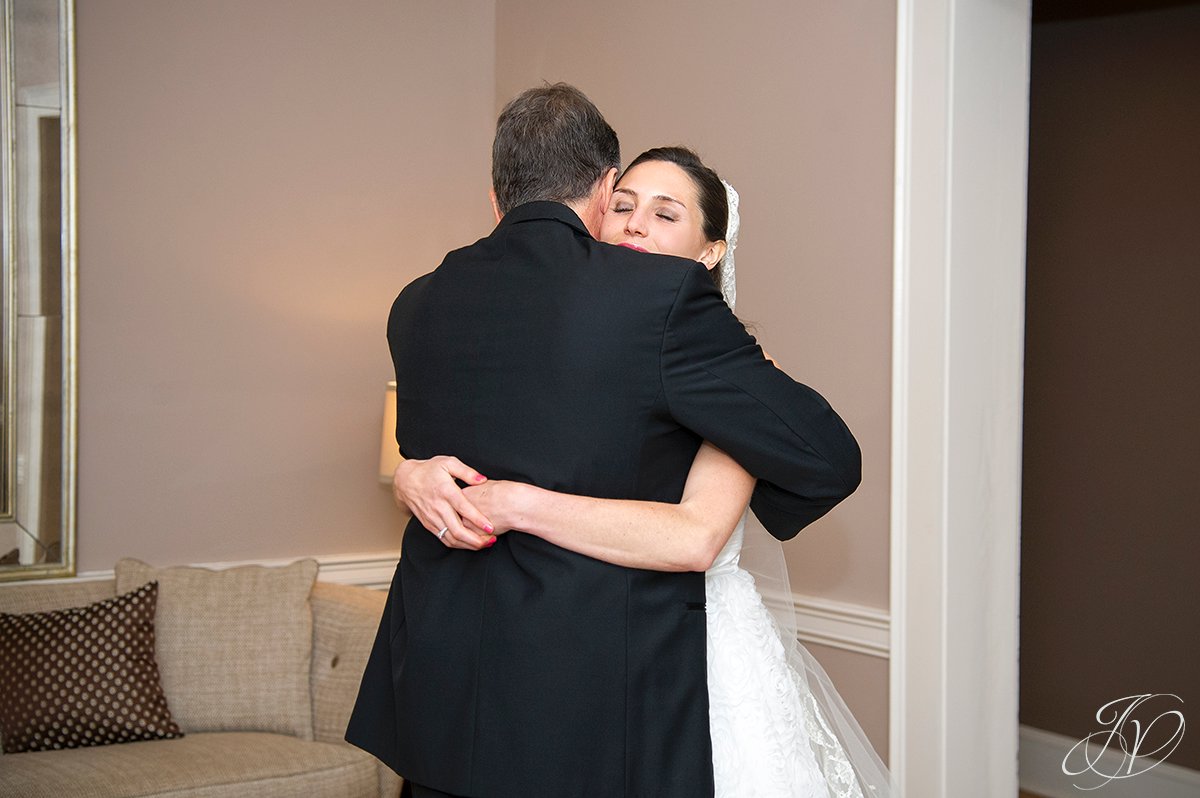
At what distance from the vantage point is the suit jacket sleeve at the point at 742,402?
1.49 m

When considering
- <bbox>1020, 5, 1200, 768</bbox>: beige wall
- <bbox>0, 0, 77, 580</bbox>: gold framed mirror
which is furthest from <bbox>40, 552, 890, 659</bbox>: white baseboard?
<bbox>0, 0, 77, 580</bbox>: gold framed mirror

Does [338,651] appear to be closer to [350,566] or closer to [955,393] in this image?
[350,566]

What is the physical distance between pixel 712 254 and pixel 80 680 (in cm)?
232

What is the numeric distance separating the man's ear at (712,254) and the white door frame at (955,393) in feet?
3.04

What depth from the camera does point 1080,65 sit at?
4.75m

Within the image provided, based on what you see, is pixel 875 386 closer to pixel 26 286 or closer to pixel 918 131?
pixel 918 131

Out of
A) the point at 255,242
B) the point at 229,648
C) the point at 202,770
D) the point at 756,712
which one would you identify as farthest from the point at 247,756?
the point at 756,712

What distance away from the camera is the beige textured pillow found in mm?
3568

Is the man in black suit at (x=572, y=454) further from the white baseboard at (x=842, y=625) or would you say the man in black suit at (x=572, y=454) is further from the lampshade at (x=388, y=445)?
the lampshade at (x=388, y=445)

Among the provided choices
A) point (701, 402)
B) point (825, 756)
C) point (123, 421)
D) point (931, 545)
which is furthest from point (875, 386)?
point (123, 421)

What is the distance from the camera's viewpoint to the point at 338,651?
3.72 meters

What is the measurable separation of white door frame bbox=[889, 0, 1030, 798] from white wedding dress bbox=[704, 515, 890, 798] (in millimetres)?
1074

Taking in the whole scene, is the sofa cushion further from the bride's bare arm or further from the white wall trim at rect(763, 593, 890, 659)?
the bride's bare arm

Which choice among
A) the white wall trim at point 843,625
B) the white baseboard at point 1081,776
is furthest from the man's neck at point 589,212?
the white baseboard at point 1081,776
